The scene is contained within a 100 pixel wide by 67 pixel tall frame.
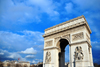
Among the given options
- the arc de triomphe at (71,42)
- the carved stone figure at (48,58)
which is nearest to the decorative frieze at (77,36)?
the arc de triomphe at (71,42)

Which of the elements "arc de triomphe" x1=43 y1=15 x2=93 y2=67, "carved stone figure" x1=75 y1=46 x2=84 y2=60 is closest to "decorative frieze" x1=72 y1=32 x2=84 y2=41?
"arc de triomphe" x1=43 y1=15 x2=93 y2=67

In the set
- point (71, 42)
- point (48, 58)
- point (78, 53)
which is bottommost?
point (48, 58)

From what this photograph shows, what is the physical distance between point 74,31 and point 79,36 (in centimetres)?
128

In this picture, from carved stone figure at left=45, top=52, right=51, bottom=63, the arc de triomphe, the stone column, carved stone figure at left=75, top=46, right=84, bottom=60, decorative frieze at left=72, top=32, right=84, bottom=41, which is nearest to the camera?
carved stone figure at left=75, top=46, right=84, bottom=60

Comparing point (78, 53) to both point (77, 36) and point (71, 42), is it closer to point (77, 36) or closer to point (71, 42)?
point (71, 42)

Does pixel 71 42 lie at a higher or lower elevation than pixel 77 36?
lower

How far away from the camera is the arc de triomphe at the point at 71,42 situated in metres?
14.7

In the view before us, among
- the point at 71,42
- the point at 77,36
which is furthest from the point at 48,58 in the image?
the point at 77,36

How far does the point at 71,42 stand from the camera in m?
16.5

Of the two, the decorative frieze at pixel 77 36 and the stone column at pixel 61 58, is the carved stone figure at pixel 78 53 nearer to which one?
the decorative frieze at pixel 77 36

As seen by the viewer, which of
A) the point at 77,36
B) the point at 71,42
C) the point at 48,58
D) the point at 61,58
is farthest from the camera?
the point at 61,58

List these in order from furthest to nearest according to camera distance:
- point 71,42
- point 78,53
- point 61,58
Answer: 1. point 61,58
2. point 71,42
3. point 78,53

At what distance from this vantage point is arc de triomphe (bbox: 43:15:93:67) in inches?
580

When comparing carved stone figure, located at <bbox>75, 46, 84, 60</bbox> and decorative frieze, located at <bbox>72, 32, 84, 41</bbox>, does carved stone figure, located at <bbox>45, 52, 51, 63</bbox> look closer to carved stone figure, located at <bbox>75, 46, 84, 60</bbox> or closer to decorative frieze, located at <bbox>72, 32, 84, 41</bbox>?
carved stone figure, located at <bbox>75, 46, 84, 60</bbox>
